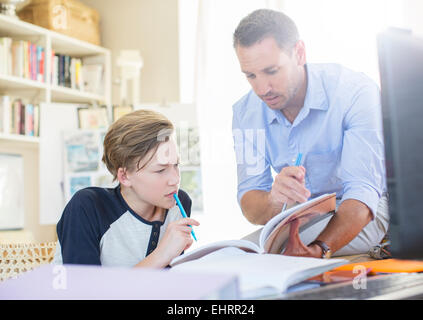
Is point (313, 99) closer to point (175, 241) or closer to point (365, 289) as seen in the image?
point (175, 241)

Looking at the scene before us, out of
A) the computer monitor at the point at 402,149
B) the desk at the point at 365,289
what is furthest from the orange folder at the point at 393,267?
the computer monitor at the point at 402,149

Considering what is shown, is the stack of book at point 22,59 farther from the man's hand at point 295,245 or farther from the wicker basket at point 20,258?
the man's hand at point 295,245

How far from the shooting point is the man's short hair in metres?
1.33

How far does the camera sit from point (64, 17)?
350cm

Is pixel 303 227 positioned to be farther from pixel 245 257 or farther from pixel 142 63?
pixel 142 63

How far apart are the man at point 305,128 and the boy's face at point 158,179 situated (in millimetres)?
243

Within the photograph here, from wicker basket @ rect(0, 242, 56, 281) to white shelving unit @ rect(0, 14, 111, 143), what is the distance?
1.86 meters

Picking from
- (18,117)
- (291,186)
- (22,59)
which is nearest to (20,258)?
(291,186)

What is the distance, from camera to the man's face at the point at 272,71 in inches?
51.9

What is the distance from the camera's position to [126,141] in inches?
46.9

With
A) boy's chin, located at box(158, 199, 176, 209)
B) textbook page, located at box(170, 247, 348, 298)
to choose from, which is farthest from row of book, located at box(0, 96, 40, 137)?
textbook page, located at box(170, 247, 348, 298)

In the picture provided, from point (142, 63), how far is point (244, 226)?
2306 mm
